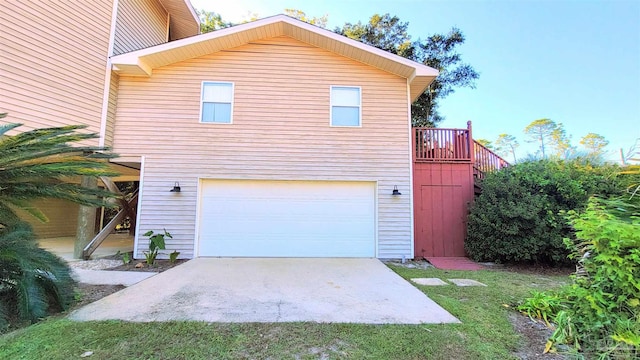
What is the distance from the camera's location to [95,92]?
21.8 feet

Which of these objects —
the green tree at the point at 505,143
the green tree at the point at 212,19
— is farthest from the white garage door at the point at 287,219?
the green tree at the point at 505,143

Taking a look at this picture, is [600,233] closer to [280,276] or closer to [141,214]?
[280,276]

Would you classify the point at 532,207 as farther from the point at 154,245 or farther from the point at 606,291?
the point at 154,245

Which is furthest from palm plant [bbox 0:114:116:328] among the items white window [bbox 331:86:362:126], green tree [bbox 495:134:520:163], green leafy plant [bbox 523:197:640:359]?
green tree [bbox 495:134:520:163]

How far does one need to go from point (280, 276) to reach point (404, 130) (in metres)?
4.80

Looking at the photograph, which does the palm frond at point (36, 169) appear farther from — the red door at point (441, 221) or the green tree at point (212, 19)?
the green tree at point (212, 19)

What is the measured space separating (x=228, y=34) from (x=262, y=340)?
6.86 m

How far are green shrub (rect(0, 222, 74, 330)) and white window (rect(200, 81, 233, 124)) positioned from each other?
451cm

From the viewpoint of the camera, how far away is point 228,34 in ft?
23.1

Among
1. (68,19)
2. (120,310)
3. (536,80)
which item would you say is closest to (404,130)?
(120,310)

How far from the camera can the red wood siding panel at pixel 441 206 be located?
7.59 meters

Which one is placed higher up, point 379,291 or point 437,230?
point 437,230

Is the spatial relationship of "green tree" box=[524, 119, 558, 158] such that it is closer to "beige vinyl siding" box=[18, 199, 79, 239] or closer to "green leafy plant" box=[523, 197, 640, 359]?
"green leafy plant" box=[523, 197, 640, 359]

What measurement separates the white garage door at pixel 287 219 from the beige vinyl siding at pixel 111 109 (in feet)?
8.03
